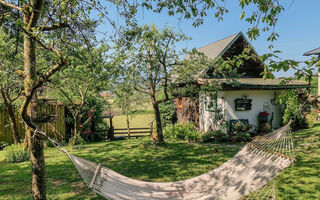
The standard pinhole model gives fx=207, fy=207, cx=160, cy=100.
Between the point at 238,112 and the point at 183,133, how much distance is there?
289cm

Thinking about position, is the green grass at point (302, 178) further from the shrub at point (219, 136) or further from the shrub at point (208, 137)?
the shrub at point (208, 137)

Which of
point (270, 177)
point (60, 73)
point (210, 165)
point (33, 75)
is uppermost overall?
point (60, 73)

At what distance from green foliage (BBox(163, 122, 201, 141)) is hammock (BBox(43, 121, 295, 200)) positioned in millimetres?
5497

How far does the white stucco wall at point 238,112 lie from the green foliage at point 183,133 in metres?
0.86

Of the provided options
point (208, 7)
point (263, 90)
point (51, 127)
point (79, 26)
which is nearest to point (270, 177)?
point (208, 7)

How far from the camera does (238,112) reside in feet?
33.2

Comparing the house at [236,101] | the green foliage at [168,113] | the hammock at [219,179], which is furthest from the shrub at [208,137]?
the hammock at [219,179]

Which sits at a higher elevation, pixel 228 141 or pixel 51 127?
pixel 51 127

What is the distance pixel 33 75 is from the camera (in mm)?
3074

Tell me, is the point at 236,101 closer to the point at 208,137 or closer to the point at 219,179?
the point at 208,137

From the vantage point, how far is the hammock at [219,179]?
3.00m

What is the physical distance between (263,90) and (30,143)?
35.0ft

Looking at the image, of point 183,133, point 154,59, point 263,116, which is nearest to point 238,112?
point 263,116

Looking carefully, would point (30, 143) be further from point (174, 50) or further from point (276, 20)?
point (174, 50)
